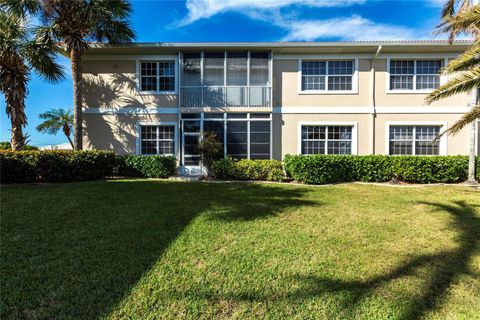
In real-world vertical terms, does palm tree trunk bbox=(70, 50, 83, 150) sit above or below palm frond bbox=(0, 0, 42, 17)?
below

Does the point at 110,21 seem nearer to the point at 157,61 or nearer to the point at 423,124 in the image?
the point at 157,61

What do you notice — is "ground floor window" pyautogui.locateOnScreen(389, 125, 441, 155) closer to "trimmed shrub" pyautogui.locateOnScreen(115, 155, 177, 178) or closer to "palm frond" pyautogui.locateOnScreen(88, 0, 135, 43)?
"trimmed shrub" pyautogui.locateOnScreen(115, 155, 177, 178)

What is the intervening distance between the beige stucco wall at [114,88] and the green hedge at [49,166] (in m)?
4.13

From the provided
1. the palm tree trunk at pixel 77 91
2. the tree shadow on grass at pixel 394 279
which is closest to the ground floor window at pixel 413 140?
the tree shadow on grass at pixel 394 279

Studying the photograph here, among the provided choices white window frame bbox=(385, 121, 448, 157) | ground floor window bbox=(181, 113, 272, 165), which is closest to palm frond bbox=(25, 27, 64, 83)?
ground floor window bbox=(181, 113, 272, 165)

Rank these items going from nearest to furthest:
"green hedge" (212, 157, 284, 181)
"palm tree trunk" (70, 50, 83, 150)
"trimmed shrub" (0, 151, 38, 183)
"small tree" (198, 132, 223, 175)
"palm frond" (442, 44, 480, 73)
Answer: "palm frond" (442, 44, 480, 73), "trimmed shrub" (0, 151, 38, 183), "green hedge" (212, 157, 284, 181), "palm tree trunk" (70, 50, 83, 150), "small tree" (198, 132, 223, 175)

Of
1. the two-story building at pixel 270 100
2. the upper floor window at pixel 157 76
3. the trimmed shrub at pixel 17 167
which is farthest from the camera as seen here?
the upper floor window at pixel 157 76

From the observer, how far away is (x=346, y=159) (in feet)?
37.9

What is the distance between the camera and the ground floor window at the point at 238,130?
45.3 feet

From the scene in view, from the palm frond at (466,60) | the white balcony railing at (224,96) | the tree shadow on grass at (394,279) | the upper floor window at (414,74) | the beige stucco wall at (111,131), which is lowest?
the tree shadow on grass at (394,279)

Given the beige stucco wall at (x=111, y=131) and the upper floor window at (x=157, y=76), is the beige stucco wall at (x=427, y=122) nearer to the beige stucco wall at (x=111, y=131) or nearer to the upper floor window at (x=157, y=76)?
the upper floor window at (x=157, y=76)

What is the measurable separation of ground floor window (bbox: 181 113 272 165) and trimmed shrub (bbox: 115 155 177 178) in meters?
2.13

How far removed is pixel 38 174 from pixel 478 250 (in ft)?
43.1

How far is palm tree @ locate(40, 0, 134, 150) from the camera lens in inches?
455
